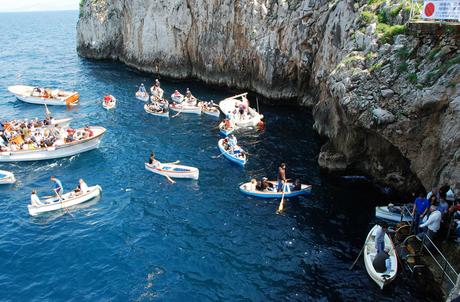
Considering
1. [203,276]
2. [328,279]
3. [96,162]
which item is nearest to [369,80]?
[328,279]

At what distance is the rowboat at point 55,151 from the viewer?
35562 mm

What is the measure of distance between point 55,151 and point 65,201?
9752 millimetres

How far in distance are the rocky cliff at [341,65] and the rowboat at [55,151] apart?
856 inches

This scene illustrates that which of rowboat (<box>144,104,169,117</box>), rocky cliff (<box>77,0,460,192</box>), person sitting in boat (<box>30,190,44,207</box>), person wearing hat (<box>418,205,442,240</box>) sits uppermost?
rocky cliff (<box>77,0,460,192</box>)

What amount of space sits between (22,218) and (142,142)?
14.4m

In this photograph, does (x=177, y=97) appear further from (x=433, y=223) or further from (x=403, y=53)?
(x=433, y=223)

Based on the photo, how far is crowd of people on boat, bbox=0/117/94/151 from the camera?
119 feet

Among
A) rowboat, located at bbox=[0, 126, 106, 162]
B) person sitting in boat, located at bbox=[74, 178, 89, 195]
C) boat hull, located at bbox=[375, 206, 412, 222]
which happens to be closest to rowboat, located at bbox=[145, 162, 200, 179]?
person sitting in boat, located at bbox=[74, 178, 89, 195]

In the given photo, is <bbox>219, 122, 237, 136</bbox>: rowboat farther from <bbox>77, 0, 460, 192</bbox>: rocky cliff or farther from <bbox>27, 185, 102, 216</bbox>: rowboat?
<bbox>27, 185, 102, 216</bbox>: rowboat

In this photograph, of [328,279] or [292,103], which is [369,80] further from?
[292,103]

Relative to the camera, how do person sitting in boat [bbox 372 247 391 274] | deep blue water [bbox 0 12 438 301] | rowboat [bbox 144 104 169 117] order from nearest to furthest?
person sitting in boat [bbox 372 247 391 274], deep blue water [bbox 0 12 438 301], rowboat [bbox 144 104 169 117]

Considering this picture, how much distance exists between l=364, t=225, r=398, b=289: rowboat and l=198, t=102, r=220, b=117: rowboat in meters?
26.3

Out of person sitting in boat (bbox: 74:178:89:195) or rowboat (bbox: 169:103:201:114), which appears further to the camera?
rowboat (bbox: 169:103:201:114)

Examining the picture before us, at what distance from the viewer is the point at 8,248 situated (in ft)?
79.8
